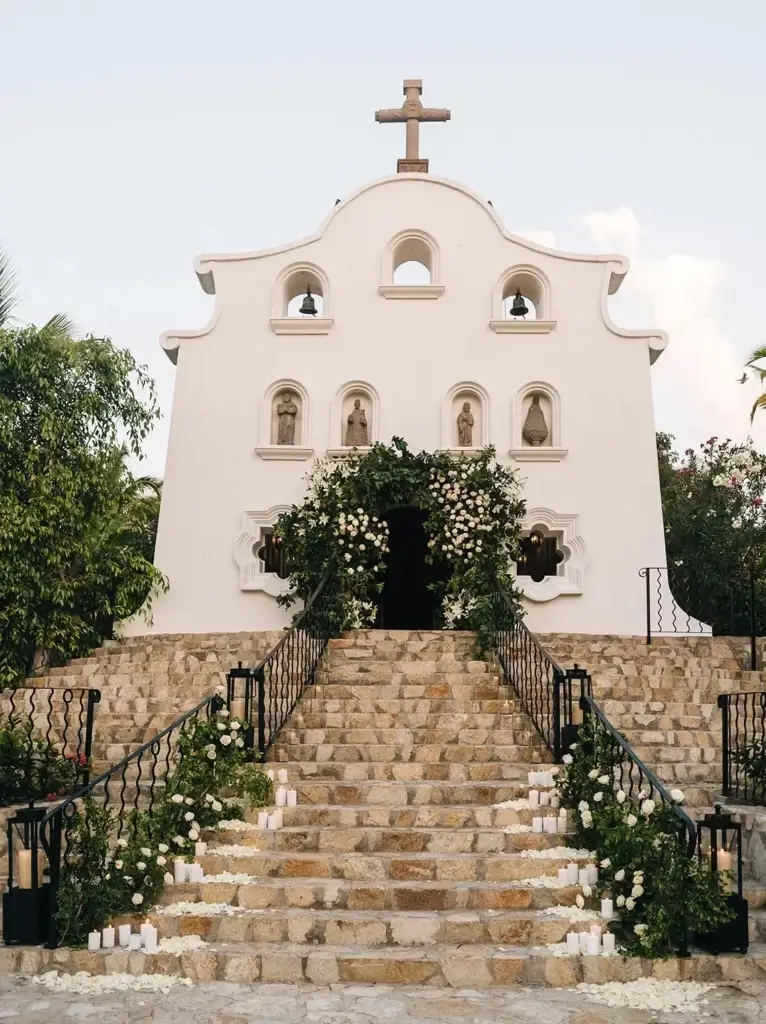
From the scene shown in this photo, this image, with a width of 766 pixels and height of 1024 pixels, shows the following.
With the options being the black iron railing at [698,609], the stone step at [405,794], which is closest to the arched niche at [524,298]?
the black iron railing at [698,609]

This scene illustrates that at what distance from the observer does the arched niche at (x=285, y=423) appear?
18.2 metres

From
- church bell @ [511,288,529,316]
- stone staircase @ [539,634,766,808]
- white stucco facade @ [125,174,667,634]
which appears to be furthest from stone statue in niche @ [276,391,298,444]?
stone staircase @ [539,634,766,808]

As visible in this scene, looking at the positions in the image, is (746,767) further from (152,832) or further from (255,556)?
(255,556)

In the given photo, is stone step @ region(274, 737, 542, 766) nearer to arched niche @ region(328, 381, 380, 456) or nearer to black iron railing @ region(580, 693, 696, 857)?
black iron railing @ region(580, 693, 696, 857)

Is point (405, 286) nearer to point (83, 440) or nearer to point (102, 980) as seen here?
point (83, 440)

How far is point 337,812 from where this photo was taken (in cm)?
919

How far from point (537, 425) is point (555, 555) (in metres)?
2.06

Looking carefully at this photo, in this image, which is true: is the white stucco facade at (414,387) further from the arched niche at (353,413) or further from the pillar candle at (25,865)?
the pillar candle at (25,865)

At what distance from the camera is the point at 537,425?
18.4 m

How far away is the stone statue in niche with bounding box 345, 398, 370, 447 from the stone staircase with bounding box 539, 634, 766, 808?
4355 millimetres

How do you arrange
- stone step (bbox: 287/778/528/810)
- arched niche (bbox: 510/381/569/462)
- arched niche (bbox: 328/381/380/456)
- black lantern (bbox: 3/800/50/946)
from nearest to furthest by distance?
black lantern (bbox: 3/800/50/946)
stone step (bbox: 287/778/528/810)
arched niche (bbox: 510/381/569/462)
arched niche (bbox: 328/381/380/456)

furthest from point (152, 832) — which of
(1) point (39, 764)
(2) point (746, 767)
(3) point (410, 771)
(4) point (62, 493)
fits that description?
(4) point (62, 493)

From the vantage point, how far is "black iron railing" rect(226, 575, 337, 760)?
35.0ft

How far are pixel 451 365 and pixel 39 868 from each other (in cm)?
1237
